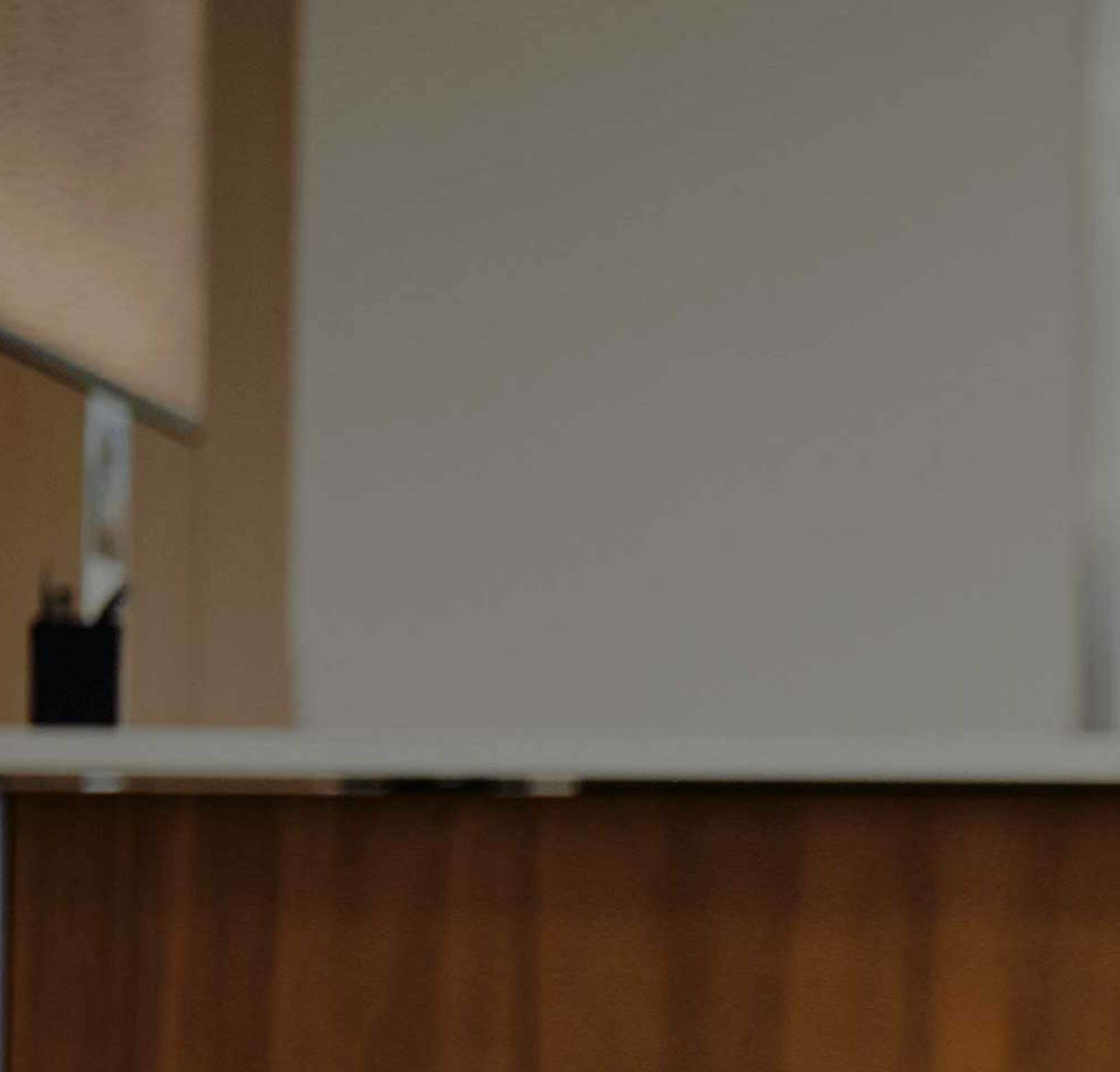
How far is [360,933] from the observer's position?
1.02 metres

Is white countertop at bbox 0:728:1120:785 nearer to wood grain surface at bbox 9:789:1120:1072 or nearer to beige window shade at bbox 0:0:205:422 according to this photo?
wood grain surface at bbox 9:789:1120:1072

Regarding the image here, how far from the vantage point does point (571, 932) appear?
1007mm

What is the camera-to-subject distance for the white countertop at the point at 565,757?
92cm

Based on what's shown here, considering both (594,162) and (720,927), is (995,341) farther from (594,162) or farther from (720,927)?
(720,927)

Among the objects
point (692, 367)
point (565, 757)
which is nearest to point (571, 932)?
point (565, 757)

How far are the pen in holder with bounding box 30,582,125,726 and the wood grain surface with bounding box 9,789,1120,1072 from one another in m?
0.26

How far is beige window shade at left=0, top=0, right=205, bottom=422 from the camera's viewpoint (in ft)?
5.88

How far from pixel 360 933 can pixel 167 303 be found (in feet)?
5.23

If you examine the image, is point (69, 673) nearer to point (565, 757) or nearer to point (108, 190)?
point (565, 757)

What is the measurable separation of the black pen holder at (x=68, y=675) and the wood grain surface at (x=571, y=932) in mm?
255

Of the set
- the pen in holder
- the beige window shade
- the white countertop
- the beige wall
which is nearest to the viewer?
the white countertop

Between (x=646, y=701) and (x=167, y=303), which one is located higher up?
(x=167, y=303)

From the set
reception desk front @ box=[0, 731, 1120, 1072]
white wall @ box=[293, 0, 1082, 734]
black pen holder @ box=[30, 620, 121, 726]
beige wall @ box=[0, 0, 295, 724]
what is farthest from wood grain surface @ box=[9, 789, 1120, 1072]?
white wall @ box=[293, 0, 1082, 734]

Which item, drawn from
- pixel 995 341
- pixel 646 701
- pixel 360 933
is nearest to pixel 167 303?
pixel 646 701
